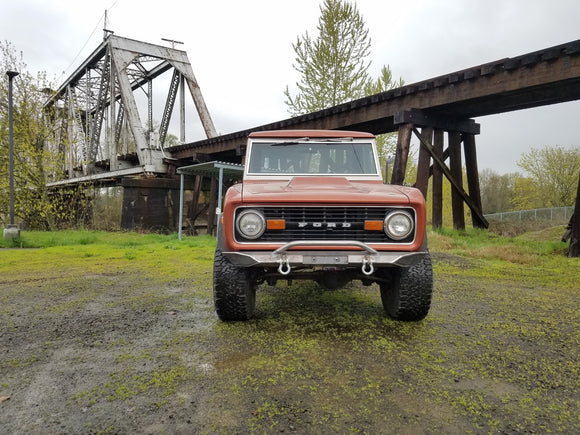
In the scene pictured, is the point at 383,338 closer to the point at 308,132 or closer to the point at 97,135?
the point at 308,132

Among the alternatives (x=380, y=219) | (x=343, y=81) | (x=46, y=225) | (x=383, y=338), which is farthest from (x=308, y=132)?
(x=46, y=225)

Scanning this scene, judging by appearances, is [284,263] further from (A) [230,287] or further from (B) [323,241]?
→ (A) [230,287]

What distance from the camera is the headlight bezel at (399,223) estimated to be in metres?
2.65

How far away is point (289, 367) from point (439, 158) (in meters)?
9.08

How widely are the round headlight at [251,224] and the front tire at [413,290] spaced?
1.22 metres

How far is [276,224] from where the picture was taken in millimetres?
2658

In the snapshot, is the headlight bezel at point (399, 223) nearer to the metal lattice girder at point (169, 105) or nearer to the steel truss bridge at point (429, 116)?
the steel truss bridge at point (429, 116)

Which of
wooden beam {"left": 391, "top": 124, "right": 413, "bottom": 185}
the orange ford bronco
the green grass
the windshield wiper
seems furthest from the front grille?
wooden beam {"left": 391, "top": 124, "right": 413, "bottom": 185}

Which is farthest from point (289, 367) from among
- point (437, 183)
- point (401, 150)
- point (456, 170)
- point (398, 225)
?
point (456, 170)

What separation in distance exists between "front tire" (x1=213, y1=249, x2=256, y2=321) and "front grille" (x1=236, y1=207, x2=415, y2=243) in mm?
317

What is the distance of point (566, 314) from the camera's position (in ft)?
10.9

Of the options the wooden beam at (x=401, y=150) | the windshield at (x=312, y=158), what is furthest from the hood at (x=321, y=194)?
the wooden beam at (x=401, y=150)

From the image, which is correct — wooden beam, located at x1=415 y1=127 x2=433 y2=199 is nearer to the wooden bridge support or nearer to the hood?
the wooden bridge support

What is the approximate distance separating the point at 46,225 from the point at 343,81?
49.6 feet
